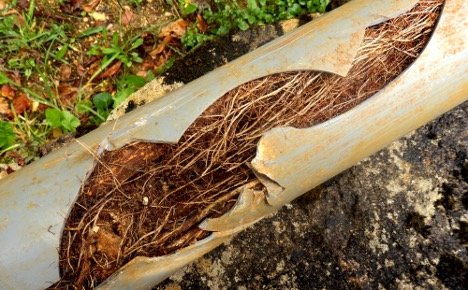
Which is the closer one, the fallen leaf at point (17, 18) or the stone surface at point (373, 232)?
the stone surface at point (373, 232)

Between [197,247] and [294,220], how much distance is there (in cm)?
48

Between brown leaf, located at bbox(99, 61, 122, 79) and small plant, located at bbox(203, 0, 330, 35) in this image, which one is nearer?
small plant, located at bbox(203, 0, 330, 35)

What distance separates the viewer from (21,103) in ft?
7.57

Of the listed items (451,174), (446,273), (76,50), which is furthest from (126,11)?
(446,273)

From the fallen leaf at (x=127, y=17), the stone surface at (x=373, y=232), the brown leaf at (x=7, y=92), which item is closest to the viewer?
the stone surface at (x=373, y=232)

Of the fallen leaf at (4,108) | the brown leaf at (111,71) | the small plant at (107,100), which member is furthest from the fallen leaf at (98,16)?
the fallen leaf at (4,108)

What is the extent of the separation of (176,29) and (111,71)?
16.5 inches

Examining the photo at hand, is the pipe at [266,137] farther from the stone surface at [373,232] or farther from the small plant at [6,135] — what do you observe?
the small plant at [6,135]

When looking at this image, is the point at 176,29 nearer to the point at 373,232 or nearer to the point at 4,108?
the point at 4,108

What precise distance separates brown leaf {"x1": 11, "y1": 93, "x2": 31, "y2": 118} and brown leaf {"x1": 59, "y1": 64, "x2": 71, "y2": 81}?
21cm

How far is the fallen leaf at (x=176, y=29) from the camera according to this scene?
2.40m

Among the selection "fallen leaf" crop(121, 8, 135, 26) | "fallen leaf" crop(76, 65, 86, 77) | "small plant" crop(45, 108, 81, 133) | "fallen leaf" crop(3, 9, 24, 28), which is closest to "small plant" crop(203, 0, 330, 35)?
"fallen leaf" crop(121, 8, 135, 26)

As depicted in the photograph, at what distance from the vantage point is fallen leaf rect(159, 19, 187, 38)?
2.40 metres

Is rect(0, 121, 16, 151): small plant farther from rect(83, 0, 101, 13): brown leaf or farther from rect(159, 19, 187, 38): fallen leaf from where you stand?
rect(159, 19, 187, 38): fallen leaf
